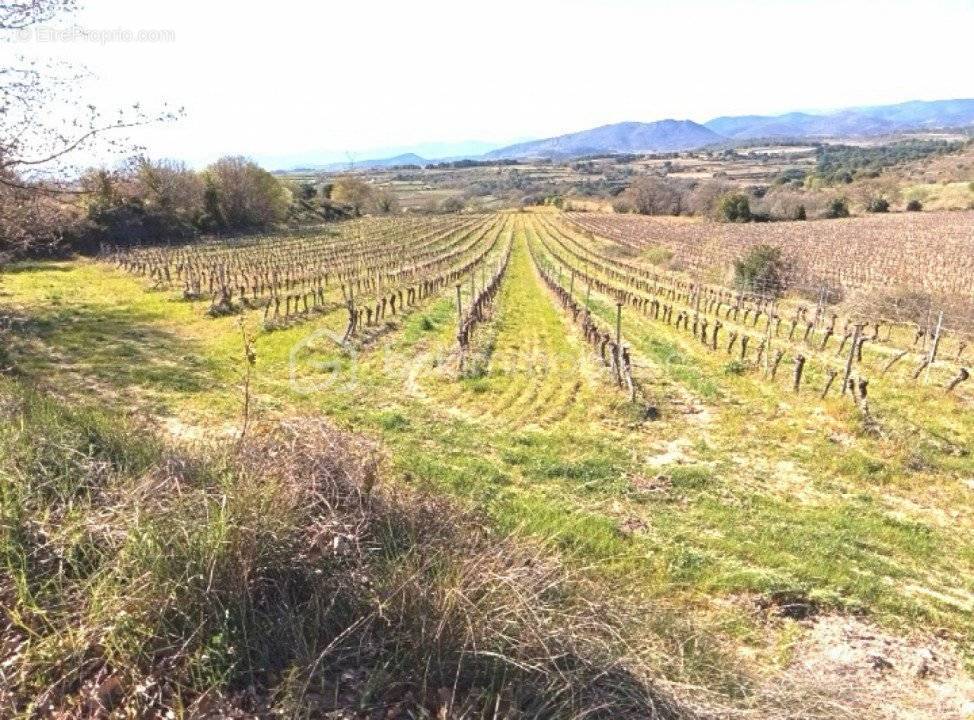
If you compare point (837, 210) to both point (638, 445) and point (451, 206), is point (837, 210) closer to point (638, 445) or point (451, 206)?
point (451, 206)

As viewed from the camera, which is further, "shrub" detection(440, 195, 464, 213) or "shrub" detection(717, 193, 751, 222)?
"shrub" detection(440, 195, 464, 213)

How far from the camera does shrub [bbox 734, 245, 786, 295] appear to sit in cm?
2936

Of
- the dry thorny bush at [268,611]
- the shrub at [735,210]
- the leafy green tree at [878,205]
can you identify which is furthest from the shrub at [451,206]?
the dry thorny bush at [268,611]

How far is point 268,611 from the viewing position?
3.88m

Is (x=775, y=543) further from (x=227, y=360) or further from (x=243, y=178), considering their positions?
(x=243, y=178)

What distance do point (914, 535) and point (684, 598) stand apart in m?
3.73

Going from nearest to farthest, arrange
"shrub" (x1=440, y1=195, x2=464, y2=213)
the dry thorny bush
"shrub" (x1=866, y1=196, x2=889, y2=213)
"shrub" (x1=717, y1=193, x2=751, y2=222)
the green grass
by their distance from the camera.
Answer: the dry thorny bush
the green grass
"shrub" (x1=717, y1=193, x2=751, y2=222)
"shrub" (x1=866, y1=196, x2=889, y2=213)
"shrub" (x1=440, y1=195, x2=464, y2=213)

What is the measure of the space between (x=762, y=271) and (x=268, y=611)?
29.9 metres

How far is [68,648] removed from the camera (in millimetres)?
3445

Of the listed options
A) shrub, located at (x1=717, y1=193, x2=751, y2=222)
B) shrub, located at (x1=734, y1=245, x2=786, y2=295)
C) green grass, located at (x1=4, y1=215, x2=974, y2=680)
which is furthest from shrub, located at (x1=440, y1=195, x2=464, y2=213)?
green grass, located at (x1=4, y1=215, x2=974, y2=680)

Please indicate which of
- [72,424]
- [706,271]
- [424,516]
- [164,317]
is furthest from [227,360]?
[706,271]

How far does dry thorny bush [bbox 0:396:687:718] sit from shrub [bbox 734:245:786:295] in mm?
27536

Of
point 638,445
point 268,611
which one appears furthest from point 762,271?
point 268,611

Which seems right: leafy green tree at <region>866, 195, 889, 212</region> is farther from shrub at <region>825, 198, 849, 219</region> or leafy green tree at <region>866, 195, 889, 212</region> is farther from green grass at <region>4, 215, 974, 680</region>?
green grass at <region>4, 215, 974, 680</region>
